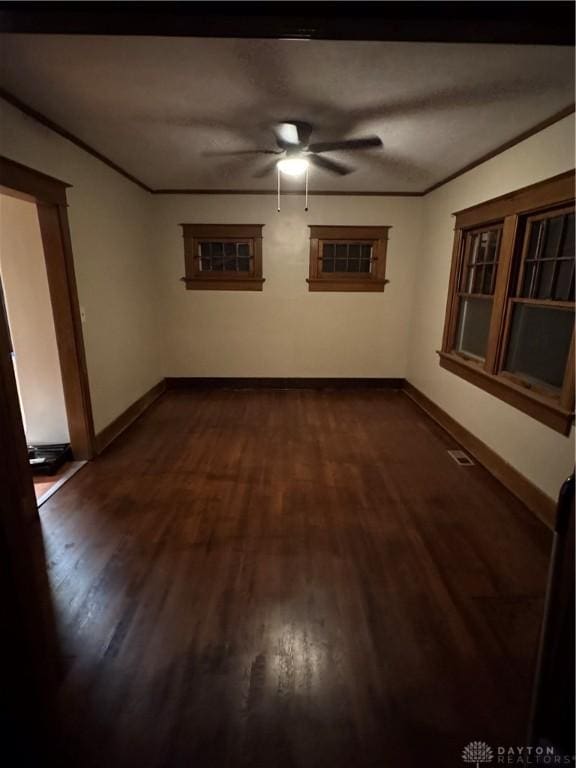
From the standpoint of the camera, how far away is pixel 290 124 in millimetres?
2236

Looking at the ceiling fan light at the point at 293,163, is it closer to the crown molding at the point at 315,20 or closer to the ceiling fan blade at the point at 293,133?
the ceiling fan blade at the point at 293,133

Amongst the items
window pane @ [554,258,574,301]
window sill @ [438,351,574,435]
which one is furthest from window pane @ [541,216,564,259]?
window sill @ [438,351,574,435]

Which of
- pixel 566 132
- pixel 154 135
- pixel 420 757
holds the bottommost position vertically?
pixel 420 757

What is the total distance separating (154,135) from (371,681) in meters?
3.54

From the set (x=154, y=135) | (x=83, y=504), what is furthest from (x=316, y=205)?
(x=83, y=504)

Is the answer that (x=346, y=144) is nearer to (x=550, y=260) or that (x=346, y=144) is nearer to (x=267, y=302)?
(x=550, y=260)

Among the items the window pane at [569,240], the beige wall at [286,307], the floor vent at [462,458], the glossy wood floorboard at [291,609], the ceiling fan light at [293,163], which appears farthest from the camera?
the beige wall at [286,307]

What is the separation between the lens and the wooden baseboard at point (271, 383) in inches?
200

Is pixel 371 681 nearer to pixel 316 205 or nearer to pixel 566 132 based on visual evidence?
pixel 566 132

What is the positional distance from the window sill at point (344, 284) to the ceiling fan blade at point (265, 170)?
1386 millimetres

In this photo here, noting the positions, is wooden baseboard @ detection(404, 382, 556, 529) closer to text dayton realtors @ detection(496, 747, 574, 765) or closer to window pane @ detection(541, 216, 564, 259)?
text dayton realtors @ detection(496, 747, 574, 765)

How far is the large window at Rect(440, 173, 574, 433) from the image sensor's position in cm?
234

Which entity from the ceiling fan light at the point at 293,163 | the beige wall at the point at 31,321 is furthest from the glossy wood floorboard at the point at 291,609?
the ceiling fan light at the point at 293,163

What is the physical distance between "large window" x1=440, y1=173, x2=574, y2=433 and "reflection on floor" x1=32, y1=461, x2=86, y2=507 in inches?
137
